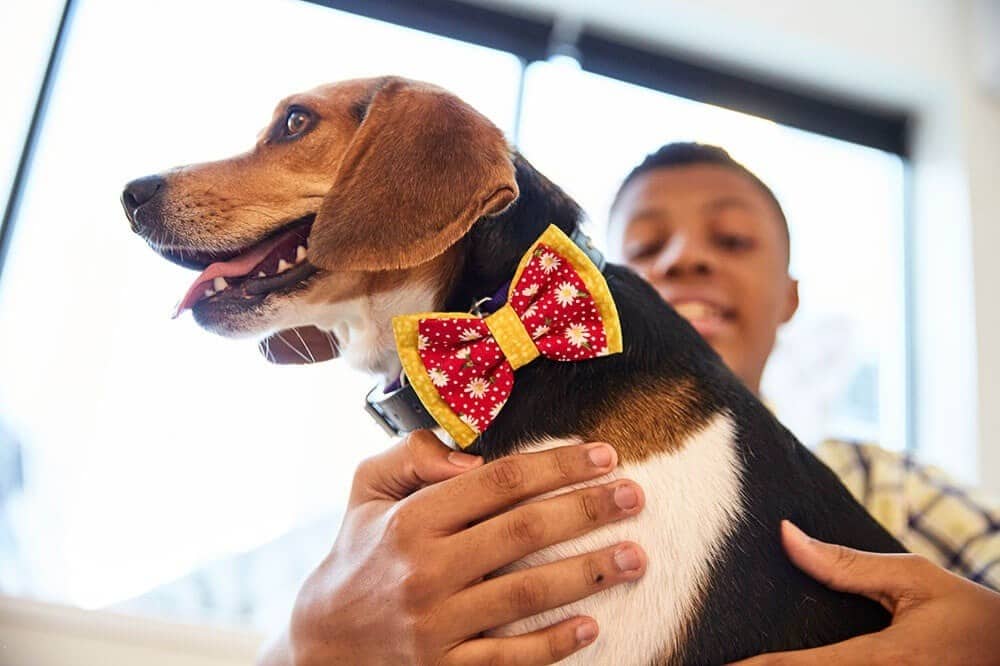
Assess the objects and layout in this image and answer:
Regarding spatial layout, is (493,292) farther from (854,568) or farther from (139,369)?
(139,369)

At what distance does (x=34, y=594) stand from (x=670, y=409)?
67.0 inches

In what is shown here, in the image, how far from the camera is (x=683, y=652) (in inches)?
32.2

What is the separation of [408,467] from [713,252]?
1051 millimetres

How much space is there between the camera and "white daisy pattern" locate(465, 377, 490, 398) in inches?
35.2

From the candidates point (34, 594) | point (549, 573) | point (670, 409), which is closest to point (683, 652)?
point (549, 573)

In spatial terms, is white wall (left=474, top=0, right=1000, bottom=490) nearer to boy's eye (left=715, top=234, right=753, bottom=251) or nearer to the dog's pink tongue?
boy's eye (left=715, top=234, right=753, bottom=251)

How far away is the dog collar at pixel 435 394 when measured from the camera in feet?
2.98

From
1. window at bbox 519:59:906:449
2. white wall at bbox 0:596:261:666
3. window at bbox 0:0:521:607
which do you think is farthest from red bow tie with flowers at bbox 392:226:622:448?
window at bbox 519:59:906:449

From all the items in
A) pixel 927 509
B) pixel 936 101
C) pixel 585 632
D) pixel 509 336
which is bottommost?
pixel 927 509

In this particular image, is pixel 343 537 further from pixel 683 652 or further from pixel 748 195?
pixel 748 195

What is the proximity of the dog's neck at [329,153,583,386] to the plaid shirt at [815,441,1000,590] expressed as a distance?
895 millimetres

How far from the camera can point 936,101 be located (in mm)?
2965

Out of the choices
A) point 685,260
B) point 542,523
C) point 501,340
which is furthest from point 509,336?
point 685,260

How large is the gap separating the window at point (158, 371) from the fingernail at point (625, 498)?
1.05 m
